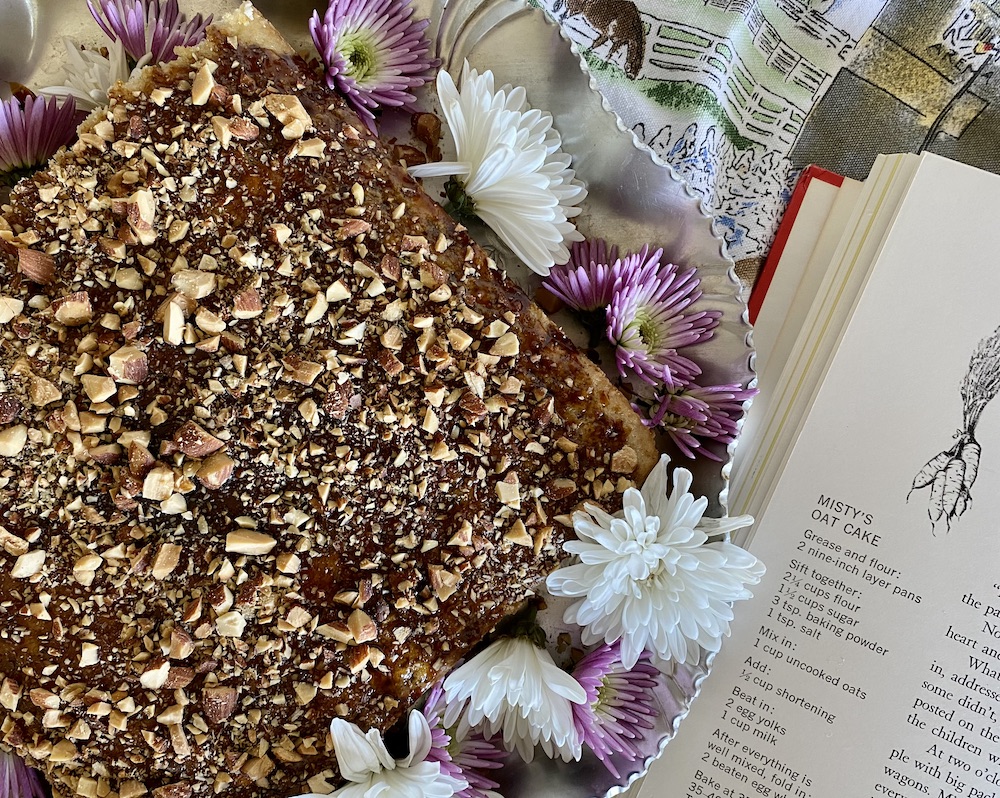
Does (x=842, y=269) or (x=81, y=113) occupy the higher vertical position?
(x=842, y=269)

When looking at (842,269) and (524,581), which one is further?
(842,269)

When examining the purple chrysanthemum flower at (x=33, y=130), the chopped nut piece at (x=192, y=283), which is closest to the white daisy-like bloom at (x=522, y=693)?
the chopped nut piece at (x=192, y=283)

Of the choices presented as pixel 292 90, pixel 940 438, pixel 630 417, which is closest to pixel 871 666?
pixel 940 438

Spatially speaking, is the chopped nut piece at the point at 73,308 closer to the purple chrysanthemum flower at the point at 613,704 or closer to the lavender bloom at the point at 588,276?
the lavender bloom at the point at 588,276

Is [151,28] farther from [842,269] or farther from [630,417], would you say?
[842,269]

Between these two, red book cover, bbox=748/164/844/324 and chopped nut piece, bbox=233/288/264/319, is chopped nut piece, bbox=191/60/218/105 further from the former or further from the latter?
red book cover, bbox=748/164/844/324

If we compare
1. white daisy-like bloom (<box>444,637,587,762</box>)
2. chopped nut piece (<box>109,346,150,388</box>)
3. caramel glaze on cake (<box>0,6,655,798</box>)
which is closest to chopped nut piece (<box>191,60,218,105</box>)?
caramel glaze on cake (<box>0,6,655,798</box>)

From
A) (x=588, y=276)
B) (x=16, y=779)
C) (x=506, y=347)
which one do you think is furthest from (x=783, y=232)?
(x=16, y=779)
